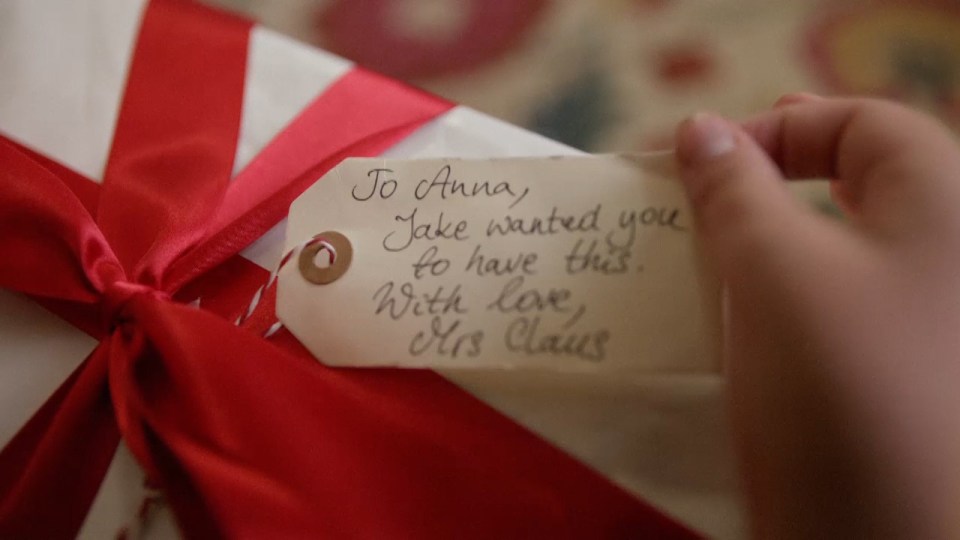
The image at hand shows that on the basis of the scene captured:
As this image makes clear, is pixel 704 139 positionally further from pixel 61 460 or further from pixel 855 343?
pixel 61 460

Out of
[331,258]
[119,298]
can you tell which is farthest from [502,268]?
[119,298]

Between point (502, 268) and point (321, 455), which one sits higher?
point (502, 268)

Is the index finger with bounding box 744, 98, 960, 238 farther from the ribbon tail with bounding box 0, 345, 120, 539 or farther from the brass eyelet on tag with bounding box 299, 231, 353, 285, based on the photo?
the ribbon tail with bounding box 0, 345, 120, 539

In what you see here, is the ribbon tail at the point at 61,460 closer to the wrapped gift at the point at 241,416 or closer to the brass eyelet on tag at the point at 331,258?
the wrapped gift at the point at 241,416

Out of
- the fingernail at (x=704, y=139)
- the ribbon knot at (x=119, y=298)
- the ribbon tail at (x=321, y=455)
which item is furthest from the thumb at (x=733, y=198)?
the ribbon knot at (x=119, y=298)

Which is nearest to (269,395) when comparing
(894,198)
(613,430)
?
(613,430)

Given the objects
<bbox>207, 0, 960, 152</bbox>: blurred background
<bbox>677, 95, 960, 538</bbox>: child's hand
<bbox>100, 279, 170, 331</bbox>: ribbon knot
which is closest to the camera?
<bbox>677, 95, 960, 538</bbox>: child's hand

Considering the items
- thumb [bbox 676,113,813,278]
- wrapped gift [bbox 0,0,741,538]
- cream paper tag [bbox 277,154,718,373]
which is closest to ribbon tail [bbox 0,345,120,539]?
wrapped gift [bbox 0,0,741,538]
